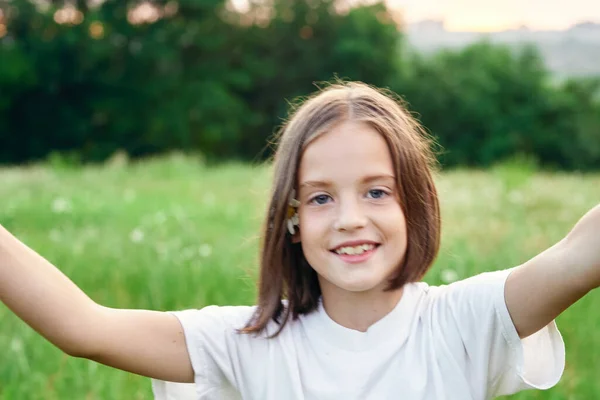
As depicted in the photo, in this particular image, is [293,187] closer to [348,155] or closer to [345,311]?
[348,155]

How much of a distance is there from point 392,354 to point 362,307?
13cm

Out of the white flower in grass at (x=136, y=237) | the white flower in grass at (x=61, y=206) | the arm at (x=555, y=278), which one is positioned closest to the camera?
the arm at (x=555, y=278)

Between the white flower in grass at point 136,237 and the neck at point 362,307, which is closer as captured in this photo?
the neck at point 362,307

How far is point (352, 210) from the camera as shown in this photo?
1646mm

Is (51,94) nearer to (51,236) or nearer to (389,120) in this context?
(51,236)

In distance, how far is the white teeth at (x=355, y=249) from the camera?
166 centimetres

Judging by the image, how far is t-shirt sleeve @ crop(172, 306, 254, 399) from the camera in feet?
5.52

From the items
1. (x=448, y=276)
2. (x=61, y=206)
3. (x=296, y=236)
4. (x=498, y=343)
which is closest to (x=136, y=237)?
(x=61, y=206)

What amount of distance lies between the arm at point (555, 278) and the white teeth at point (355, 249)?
29cm

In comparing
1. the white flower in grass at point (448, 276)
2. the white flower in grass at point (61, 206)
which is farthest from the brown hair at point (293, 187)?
the white flower in grass at point (61, 206)

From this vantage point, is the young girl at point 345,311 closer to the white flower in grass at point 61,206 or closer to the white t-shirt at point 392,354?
the white t-shirt at point 392,354

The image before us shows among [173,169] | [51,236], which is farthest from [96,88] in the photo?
[51,236]

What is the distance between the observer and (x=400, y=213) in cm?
172

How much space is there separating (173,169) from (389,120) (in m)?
8.11
